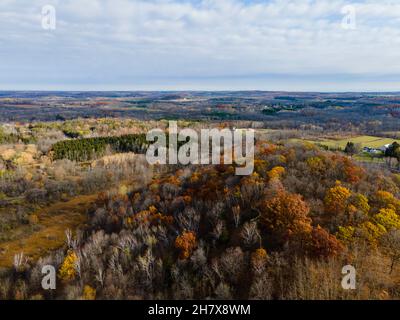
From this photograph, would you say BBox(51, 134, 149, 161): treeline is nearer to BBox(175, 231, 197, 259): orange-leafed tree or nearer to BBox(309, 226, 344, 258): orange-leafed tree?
BBox(175, 231, 197, 259): orange-leafed tree

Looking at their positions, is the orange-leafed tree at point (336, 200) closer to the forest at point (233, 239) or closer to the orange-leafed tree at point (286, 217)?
the forest at point (233, 239)

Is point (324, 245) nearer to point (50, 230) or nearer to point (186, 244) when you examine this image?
point (186, 244)

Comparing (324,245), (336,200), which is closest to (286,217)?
(324,245)

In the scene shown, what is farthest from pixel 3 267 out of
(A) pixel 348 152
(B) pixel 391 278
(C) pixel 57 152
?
(A) pixel 348 152

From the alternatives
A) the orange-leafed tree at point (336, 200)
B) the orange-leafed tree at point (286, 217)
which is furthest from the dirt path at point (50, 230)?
the orange-leafed tree at point (336, 200)

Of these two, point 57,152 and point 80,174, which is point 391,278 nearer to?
point 80,174
